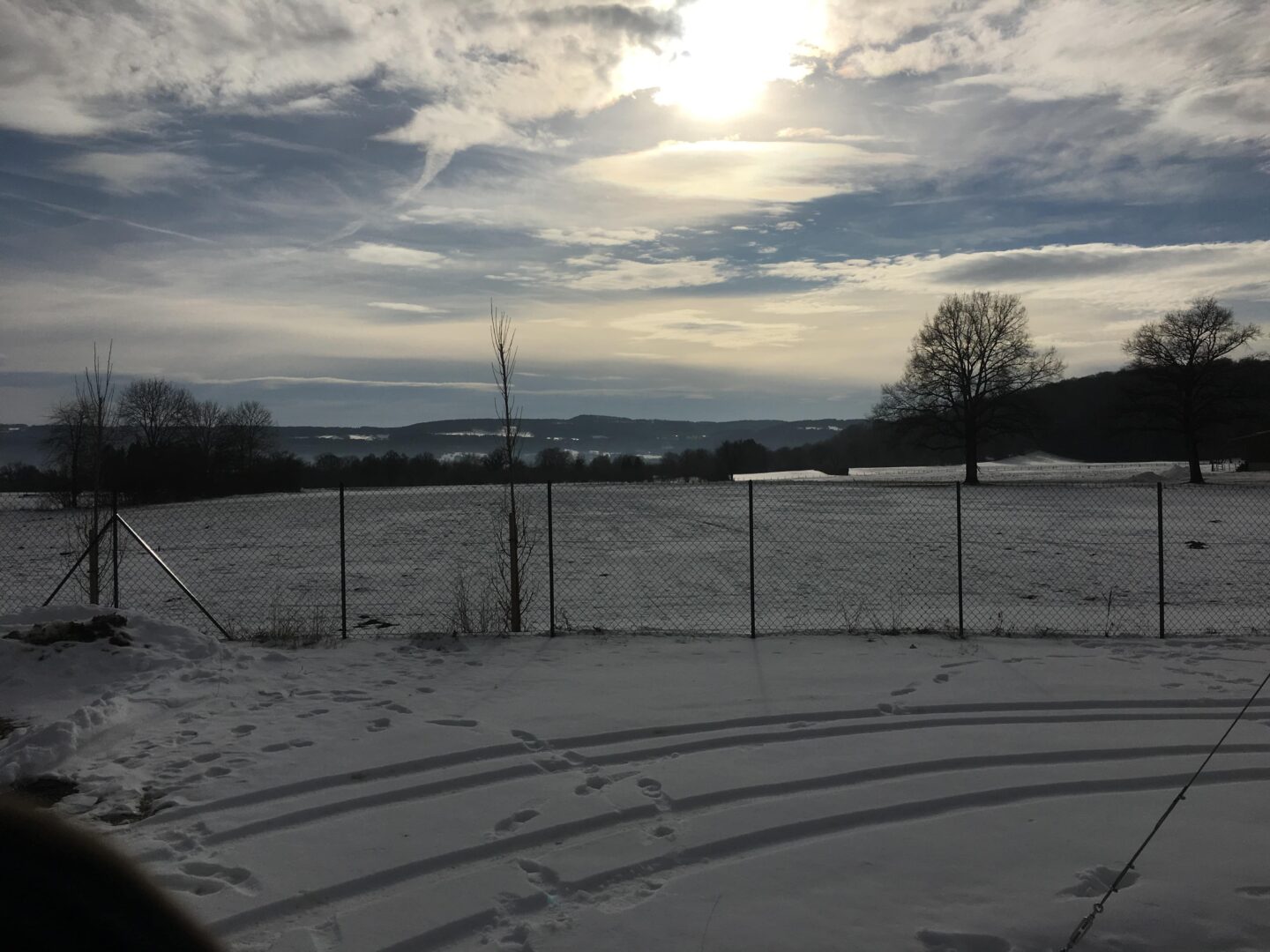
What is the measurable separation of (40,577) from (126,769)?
17.4 m

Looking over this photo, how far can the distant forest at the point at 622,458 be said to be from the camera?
53.1 meters

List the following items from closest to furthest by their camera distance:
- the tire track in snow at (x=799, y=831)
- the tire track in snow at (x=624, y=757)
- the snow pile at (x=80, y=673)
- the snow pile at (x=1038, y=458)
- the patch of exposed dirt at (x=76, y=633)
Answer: the tire track in snow at (x=799, y=831), the tire track in snow at (x=624, y=757), the snow pile at (x=80, y=673), the patch of exposed dirt at (x=76, y=633), the snow pile at (x=1038, y=458)

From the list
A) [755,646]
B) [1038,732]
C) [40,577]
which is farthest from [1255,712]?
[40,577]

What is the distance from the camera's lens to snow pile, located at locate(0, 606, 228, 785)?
6730mm

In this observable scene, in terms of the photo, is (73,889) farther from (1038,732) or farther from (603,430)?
(603,430)

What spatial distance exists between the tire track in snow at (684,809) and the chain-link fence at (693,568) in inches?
179

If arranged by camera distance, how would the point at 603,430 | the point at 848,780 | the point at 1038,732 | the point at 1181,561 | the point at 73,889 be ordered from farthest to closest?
the point at 603,430 < the point at 1181,561 < the point at 1038,732 < the point at 848,780 < the point at 73,889

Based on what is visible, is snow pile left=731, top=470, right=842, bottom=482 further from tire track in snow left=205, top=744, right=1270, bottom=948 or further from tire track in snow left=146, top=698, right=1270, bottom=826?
tire track in snow left=205, top=744, right=1270, bottom=948

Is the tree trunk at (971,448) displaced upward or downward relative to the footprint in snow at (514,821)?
upward

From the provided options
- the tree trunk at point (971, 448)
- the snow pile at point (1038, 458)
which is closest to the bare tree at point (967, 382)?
the tree trunk at point (971, 448)

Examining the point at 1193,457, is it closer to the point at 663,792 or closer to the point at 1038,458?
the point at 1038,458

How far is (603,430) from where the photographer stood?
186125mm

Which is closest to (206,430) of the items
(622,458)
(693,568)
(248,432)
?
(248,432)

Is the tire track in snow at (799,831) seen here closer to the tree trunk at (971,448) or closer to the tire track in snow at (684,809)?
the tire track in snow at (684,809)
